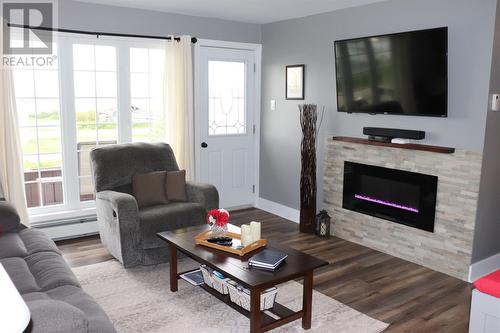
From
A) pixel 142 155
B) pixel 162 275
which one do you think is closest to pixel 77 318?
pixel 162 275

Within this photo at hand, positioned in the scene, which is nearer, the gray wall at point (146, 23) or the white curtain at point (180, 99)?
the gray wall at point (146, 23)

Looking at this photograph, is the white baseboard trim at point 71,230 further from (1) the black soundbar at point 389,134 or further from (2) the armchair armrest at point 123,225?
(1) the black soundbar at point 389,134

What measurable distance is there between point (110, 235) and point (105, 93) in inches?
64.8

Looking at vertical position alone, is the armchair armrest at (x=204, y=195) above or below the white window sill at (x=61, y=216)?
above

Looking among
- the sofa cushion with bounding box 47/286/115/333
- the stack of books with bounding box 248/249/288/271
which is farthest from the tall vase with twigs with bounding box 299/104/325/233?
the sofa cushion with bounding box 47/286/115/333

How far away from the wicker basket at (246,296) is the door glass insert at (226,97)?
2.96m

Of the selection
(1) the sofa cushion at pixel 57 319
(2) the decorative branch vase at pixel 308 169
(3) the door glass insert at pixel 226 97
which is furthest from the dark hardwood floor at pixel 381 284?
(1) the sofa cushion at pixel 57 319

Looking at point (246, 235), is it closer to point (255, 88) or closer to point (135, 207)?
point (135, 207)

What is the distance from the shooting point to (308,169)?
4.95m

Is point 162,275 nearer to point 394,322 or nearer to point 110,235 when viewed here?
point 110,235

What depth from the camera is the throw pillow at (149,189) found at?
416cm

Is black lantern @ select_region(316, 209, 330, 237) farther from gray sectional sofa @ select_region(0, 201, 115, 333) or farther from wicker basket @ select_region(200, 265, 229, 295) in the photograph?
gray sectional sofa @ select_region(0, 201, 115, 333)

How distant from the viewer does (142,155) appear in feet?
14.5

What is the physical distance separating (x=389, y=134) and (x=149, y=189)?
2313 mm
